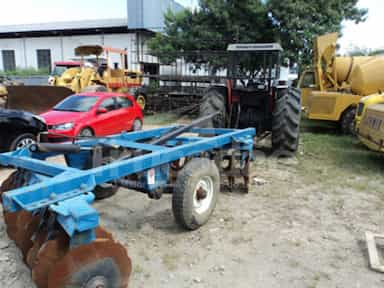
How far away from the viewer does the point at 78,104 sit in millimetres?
8086

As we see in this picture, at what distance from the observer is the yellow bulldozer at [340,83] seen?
29.1ft

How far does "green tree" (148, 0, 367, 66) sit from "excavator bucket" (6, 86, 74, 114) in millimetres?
5452

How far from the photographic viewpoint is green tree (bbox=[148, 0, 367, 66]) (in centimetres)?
1199

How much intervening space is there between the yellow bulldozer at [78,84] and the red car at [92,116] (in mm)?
1436

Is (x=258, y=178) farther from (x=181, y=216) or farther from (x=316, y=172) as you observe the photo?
(x=181, y=216)

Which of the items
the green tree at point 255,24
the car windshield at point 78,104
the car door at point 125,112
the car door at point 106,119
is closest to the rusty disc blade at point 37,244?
the car door at point 106,119

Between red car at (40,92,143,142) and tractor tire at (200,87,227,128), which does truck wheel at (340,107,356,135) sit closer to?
tractor tire at (200,87,227,128)

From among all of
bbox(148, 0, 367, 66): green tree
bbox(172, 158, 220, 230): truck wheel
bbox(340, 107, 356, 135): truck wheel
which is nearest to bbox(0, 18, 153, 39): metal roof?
bbox(148, 0, 367, 66): green tree

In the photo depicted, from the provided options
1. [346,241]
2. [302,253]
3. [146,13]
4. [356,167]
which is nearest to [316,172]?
[356,167]

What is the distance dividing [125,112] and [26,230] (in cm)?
626

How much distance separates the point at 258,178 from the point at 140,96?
9.46 m

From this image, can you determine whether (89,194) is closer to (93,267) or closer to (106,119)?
(93,267)

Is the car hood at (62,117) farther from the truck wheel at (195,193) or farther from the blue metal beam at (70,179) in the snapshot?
the truck wheel at (195,193)

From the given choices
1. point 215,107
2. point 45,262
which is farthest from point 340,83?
point 45,262
